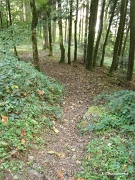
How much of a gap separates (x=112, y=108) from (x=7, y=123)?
10.0ft

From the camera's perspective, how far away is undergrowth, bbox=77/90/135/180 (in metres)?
3.17

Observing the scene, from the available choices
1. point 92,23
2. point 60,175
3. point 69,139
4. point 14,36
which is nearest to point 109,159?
point 60,175

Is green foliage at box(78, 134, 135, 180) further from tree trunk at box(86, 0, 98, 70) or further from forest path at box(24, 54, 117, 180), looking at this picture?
tree trunk at box(86, 0, 98, 70)

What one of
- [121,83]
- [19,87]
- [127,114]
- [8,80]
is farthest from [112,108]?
[121,83]

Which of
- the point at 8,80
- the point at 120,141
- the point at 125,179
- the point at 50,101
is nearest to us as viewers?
the point at 125,179

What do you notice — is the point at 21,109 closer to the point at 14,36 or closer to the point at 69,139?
the point at 69,139

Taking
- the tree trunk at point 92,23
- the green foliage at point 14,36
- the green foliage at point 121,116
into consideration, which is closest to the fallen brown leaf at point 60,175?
the green foliage at point 121,116

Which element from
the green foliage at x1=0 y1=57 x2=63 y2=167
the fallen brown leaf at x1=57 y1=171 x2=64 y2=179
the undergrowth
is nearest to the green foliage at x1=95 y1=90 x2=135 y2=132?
the undergrowth

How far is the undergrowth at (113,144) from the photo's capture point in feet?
10.4

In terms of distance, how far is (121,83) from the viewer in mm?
10367

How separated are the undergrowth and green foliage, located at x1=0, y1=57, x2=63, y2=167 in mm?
1305

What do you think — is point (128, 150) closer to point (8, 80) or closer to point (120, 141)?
point (120, 141)

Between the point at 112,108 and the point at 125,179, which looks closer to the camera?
the point at 125,179

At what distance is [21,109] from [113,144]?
2355 mm
